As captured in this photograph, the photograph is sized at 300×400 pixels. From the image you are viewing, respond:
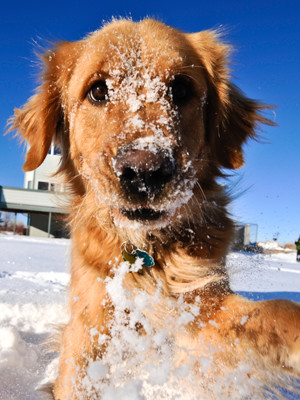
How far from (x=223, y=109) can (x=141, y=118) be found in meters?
1.22

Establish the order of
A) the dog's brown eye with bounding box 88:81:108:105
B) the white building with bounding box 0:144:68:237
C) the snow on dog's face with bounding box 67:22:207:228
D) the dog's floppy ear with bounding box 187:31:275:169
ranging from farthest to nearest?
the white building with bounding box 0:144:68:237 < the dog's floppy ear with bounding box 187:31:275:169 < the dog's brown eye with bounding box 88:81:108:105 < the snow on dog's face with bounding box 67:22:207:228

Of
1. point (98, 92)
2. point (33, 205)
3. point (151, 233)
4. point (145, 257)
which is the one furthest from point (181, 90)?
point (33, 205)

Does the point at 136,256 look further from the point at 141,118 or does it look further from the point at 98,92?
the point at 98,92

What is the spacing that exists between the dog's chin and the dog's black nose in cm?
16

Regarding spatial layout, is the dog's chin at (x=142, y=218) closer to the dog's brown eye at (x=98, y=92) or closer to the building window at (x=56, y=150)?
the dog's brown eye at (x=98, y=92)

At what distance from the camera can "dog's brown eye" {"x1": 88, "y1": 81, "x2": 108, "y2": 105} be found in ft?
8.18

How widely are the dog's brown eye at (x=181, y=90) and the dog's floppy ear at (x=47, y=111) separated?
1.02 metres

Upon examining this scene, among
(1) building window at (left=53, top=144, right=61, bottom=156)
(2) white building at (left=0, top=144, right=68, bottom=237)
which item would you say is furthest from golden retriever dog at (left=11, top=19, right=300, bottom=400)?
(2) white building at (left=0, top=144, right=68, bottom=237)

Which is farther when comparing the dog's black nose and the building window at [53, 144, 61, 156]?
the building window at [53, 144, 61, 156]

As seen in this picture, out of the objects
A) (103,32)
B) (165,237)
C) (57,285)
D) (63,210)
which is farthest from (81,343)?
(57,285)

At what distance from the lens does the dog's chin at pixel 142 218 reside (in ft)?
6.68

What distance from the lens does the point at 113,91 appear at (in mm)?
2402

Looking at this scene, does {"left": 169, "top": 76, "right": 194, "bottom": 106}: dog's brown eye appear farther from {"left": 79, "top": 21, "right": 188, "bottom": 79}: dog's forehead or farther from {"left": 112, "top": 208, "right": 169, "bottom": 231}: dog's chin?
{"left": 112, "top": 208, "right": 169, "bottom": 231}: dog's chin

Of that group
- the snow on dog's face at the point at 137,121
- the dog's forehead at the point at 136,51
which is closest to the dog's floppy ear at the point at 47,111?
the snow on dog's face at the point at 137,121
